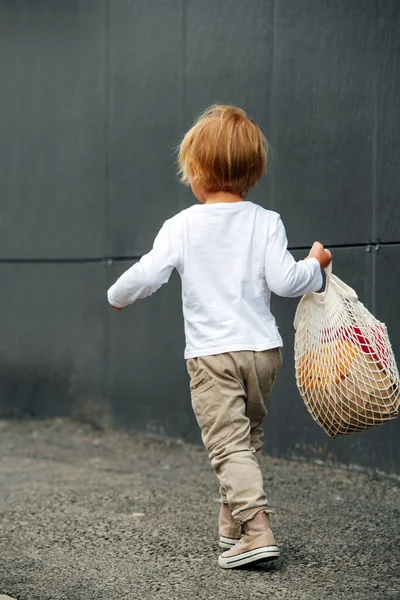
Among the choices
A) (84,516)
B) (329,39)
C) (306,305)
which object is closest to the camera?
(306,305)

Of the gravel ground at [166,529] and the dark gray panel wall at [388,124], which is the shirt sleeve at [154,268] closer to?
the gravel ground at [166,529]

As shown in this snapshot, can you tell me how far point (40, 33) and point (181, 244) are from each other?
440 centimetres

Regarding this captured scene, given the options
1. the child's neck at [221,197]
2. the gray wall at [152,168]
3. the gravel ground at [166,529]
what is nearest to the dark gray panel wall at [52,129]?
the gray wall at [152,168]

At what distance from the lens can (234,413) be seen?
12.9ft

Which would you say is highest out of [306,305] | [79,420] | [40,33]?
[40,33]

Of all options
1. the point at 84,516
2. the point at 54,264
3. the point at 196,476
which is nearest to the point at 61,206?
the point at 54,264

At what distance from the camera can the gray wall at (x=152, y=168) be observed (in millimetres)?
5449

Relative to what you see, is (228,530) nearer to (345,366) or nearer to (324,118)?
(345,366)

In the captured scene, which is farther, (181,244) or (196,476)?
(196,476)

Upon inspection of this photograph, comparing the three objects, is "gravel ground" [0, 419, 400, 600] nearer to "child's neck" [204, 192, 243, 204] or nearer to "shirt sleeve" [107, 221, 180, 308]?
"shirt sleeve" [107, 221, 180, 308]

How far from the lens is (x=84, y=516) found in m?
4.86

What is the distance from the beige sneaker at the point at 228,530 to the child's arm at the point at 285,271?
89cm

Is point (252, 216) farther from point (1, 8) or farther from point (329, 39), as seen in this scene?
point (1, 8)

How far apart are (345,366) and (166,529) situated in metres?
1.20
